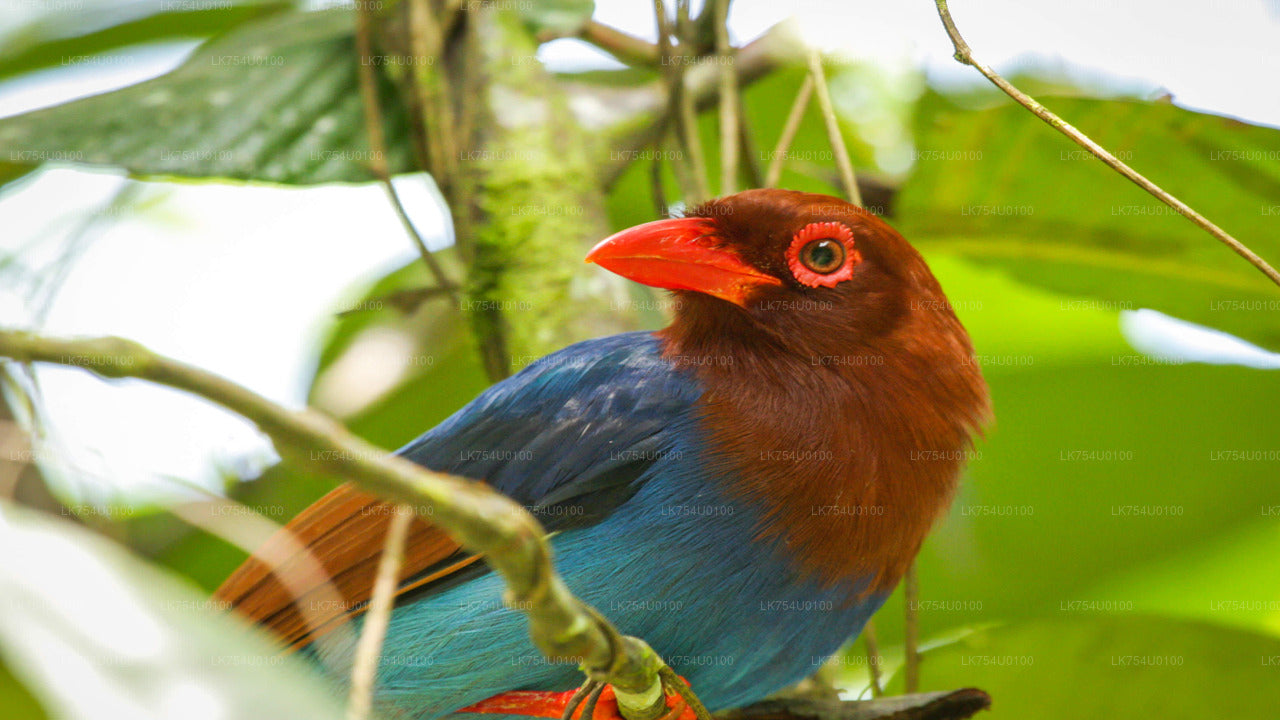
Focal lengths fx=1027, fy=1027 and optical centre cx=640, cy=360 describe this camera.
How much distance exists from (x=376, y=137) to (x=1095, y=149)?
2.33 meters

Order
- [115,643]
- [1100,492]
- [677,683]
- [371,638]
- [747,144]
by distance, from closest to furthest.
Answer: [115,643] < [371,638] < [677,683] < [1100,492] < [747,144]

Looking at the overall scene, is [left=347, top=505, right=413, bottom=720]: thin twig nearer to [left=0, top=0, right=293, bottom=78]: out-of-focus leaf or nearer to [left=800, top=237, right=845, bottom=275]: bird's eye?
[left=800, top=237, right=845, bottom=275]: bird's eye

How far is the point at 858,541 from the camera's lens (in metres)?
2.30

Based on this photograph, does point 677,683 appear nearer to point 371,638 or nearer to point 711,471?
point 711,471

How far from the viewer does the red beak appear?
256 cm

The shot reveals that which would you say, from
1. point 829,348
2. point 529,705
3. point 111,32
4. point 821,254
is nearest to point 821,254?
point 821,254

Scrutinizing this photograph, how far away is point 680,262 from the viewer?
257 cm

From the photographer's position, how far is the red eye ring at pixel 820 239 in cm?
254

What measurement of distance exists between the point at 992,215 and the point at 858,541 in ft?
6.22

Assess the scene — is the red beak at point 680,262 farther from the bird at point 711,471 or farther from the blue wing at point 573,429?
the blue wing at point 573,429

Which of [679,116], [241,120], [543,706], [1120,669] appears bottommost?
[1120,669]

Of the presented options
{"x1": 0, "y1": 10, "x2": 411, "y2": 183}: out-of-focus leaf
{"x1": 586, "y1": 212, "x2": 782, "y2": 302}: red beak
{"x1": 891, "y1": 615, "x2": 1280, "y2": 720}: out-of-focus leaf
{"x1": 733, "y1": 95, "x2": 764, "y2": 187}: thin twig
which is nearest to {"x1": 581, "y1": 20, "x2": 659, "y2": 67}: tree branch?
{"x1": 733, "y1": 95, "x2": 764, "y2": 187}: thin twig

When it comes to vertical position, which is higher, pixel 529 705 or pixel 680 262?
pixel 680 262

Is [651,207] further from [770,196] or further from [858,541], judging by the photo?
[858,541]
